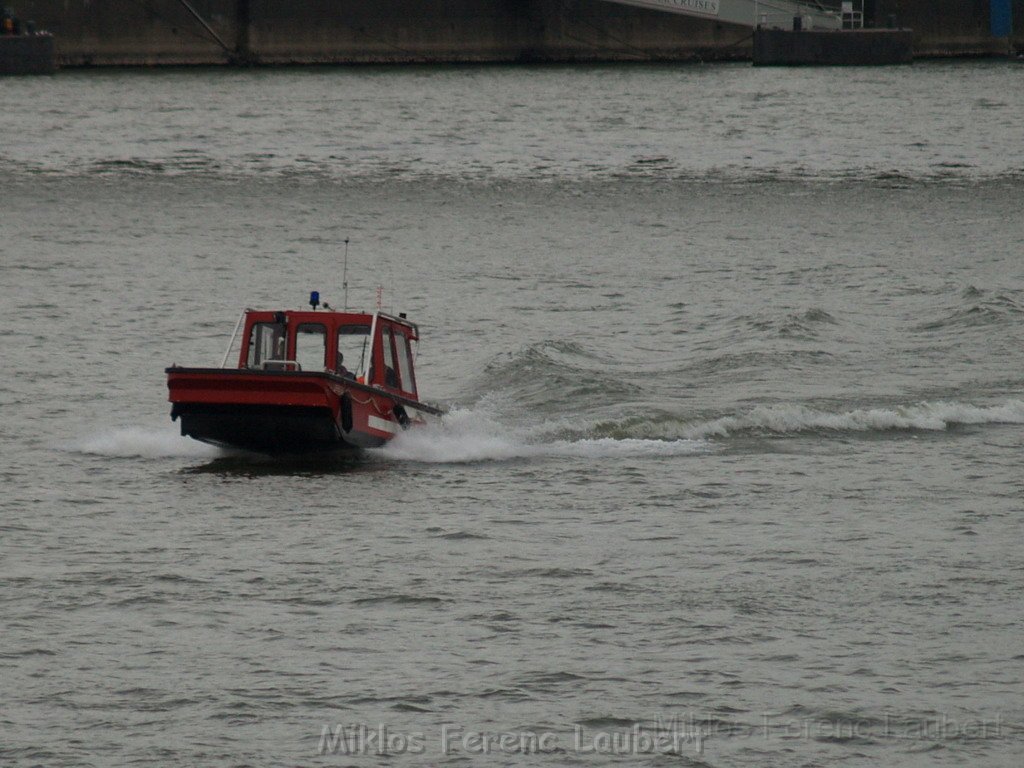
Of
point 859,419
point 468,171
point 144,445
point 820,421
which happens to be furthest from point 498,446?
point 468,171

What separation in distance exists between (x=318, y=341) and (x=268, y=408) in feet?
5.19

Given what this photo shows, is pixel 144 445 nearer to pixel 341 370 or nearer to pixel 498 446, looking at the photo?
pixel 341 370

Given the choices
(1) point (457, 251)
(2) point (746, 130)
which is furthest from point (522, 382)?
(2) point (746, 130)

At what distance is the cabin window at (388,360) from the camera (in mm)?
25344

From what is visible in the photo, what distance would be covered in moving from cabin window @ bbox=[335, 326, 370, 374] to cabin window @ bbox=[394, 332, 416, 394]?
44 centimetres

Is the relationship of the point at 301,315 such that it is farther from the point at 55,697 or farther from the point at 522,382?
the point at 55,697

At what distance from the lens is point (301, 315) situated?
2470cm

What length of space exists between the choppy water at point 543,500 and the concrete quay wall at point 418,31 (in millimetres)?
39229

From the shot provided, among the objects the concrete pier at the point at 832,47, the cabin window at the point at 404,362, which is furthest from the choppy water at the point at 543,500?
the concrete pier at the point at 832,47

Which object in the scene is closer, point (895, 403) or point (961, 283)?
point (895, 403)

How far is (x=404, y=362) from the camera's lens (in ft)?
85.7

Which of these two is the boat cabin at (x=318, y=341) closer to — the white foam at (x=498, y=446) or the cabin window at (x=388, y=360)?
the cabin window at (x=388, y=360)

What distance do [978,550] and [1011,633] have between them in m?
2.81

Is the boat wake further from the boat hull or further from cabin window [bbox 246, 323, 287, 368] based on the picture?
cabin window [bbox 246, 323, 287, 368]
